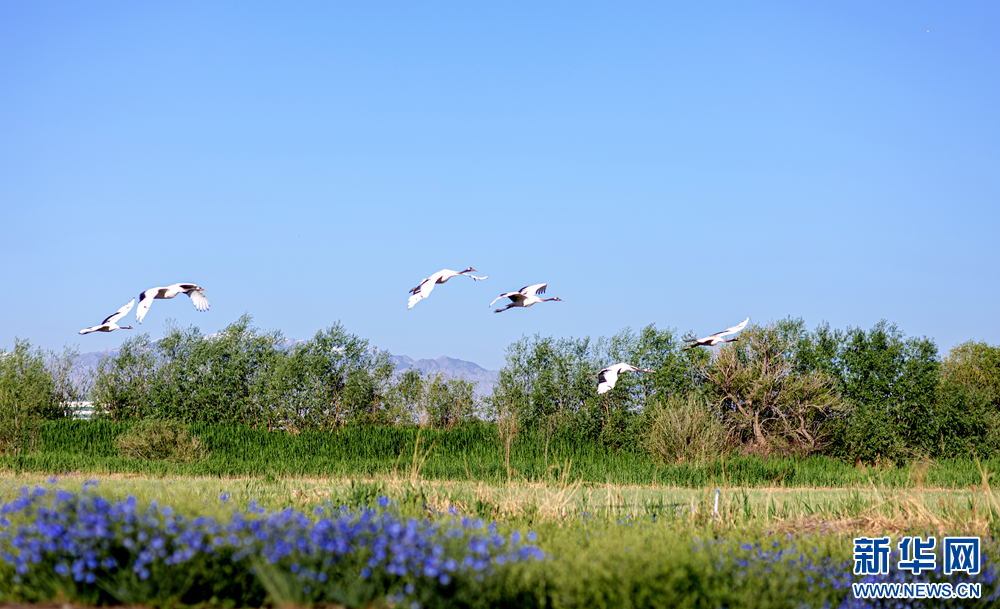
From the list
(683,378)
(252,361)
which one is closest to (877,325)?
(683,378)

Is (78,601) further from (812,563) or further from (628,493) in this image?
(628,493)

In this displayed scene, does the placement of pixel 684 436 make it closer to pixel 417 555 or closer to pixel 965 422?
pixel 965 422

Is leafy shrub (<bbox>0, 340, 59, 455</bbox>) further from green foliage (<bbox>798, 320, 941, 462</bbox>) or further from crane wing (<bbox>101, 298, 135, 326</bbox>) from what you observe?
green foliage (<bbox>798, 320, 941, 462</bbox>)

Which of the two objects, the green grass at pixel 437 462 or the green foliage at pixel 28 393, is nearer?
the green grass at pixel 437 462

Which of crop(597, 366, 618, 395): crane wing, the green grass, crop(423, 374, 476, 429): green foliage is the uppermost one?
crop(597, 366, 618, 395): crane wing

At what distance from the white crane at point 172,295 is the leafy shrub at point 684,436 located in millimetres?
16229

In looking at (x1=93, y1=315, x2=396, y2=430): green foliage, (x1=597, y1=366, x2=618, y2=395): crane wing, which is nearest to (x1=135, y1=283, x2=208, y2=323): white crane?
(x1=597, y1=366, x2=618, y2=395): crane wing

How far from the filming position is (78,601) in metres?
5.13

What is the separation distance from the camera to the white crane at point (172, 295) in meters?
8.64

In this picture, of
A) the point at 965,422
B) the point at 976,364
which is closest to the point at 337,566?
the point at 965,422

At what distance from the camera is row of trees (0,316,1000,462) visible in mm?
27422

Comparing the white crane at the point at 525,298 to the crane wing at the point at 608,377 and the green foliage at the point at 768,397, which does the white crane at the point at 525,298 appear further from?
the green foliage at the point at 768,397

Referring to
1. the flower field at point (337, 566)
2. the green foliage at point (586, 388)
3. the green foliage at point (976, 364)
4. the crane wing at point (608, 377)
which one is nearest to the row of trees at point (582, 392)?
the green foliage at point (586, 388)

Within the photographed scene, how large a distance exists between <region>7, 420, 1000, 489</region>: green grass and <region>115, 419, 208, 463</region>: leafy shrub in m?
0.69
